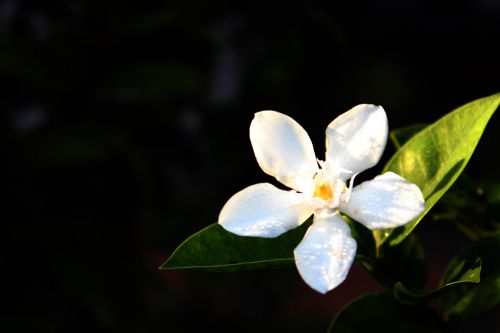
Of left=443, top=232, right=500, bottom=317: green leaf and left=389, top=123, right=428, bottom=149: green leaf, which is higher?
left=389, top=123, right=428, bottom=149: green leaf

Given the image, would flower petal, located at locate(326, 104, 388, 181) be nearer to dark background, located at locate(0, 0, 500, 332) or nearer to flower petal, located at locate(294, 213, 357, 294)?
flower petal, located at locate(294, 213, 357, 294)

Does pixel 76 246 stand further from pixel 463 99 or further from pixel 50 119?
pixel 463 99

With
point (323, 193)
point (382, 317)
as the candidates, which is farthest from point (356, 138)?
point (382, 317)

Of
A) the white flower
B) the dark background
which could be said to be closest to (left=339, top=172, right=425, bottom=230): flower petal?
the white flower

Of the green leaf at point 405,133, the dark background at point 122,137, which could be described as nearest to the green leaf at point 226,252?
the green leaf at point 405,133

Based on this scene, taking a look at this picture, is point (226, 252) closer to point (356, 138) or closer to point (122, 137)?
point (356, 138)

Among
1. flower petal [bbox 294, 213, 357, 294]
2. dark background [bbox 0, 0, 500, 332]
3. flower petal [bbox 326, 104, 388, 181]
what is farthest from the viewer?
dark background [bbox 0, 0, 500, 332]

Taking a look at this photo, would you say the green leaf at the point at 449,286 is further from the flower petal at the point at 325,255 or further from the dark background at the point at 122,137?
the dark background at the point at 122,137

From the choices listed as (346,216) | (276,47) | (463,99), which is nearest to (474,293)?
(346,216)
